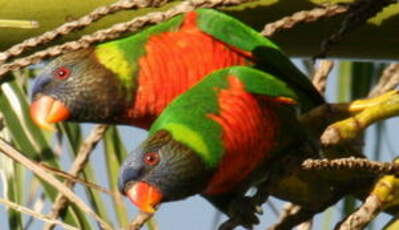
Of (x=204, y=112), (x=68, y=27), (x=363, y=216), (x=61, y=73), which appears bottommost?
(x=363, y=216)

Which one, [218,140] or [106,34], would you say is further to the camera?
[218,140]

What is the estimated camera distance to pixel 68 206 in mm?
1133

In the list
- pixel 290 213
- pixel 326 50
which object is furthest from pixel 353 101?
pixel 290 213

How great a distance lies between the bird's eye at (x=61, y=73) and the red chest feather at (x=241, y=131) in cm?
33

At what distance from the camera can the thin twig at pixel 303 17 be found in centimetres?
125

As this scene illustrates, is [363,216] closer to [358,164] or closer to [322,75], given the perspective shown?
[358,164]

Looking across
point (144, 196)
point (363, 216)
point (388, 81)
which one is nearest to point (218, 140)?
point (144, 196)

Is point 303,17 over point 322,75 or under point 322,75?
over

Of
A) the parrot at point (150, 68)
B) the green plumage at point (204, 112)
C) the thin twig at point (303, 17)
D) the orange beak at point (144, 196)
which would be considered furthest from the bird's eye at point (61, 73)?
the thin twig at point (303, 17)

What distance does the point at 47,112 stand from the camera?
4.82 ft

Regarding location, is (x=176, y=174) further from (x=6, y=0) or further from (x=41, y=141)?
(x=6, y=0)

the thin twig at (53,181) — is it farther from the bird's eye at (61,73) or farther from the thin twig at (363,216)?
the bird's eye at (61,73)

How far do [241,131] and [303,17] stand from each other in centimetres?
→ 29

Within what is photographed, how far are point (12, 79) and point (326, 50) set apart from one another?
51 cm
